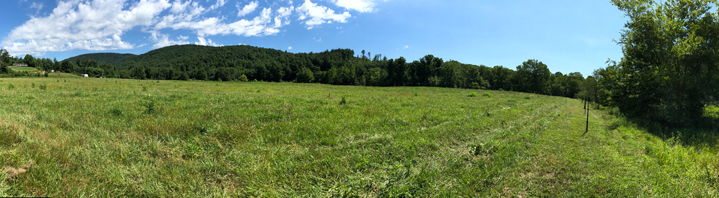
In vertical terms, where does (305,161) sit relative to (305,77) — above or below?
below

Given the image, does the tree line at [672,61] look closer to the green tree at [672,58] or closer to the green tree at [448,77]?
the green tree at [672,58]

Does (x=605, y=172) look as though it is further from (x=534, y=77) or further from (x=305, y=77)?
(x=305, y=77)

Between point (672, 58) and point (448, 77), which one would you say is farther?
point (448, 77)

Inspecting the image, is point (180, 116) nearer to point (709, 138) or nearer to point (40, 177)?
point (40, 177)

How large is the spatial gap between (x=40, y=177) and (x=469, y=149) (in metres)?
9.15

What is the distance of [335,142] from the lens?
7156mm

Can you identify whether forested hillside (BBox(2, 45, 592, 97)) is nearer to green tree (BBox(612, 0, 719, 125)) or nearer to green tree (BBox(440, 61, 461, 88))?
green tree (BBox(440, 61, 461, 88))

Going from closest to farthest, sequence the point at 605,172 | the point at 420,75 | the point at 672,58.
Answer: the point at 605,172 < the point at 672,58 < the point at 420,75

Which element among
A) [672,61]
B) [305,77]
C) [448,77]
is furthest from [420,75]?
[672,61]

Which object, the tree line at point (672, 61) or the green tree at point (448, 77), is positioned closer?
the tree line at point (672, 61)

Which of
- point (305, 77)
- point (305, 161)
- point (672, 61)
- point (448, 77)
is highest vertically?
point (448, 77)

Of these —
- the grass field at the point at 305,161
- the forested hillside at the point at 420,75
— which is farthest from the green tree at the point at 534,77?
the grass field at the point at 305,161

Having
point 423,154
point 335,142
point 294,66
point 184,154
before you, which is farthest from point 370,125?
point 294,66

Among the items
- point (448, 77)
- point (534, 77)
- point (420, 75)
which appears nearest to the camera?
point (448, 77)
